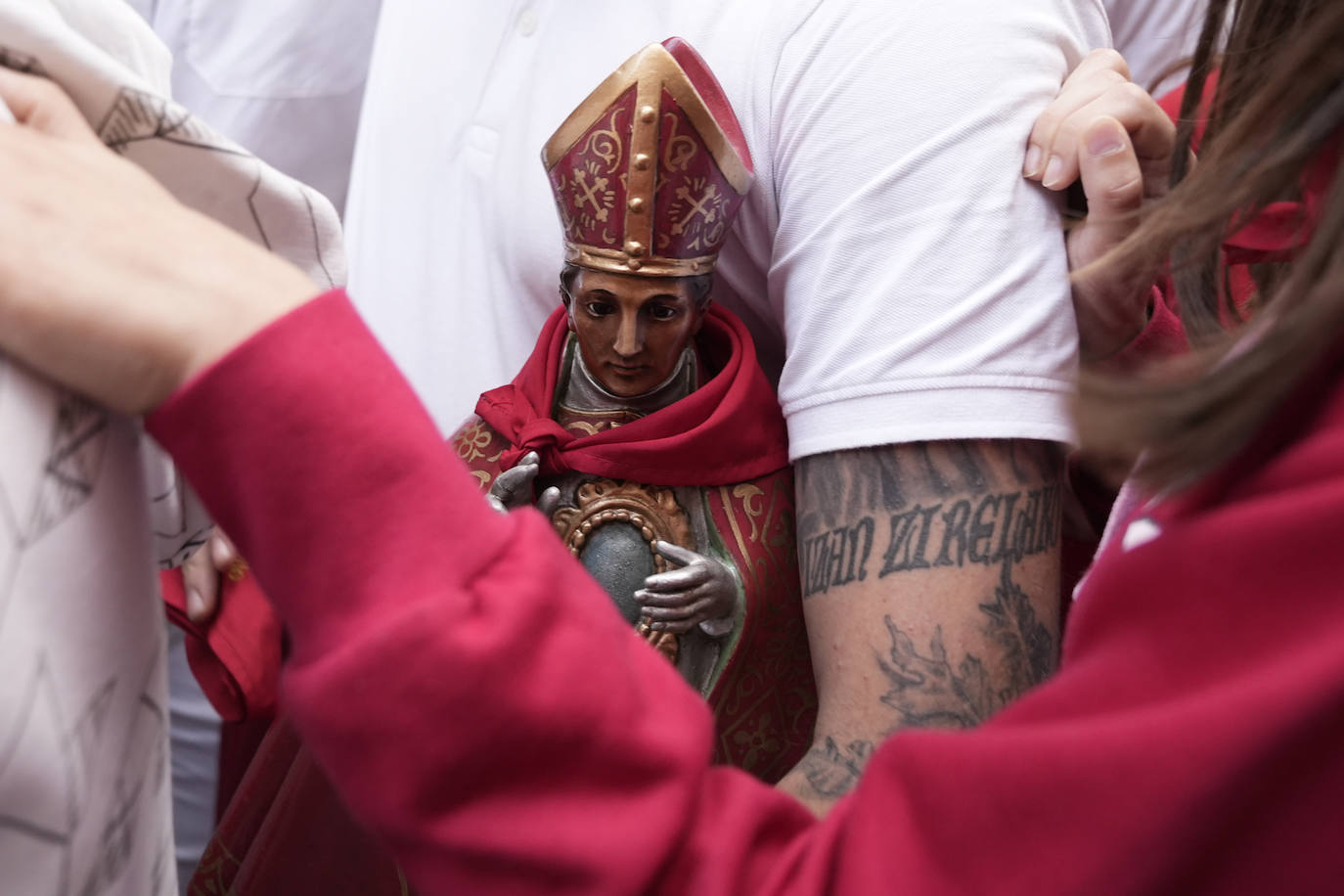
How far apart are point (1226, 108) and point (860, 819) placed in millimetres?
382

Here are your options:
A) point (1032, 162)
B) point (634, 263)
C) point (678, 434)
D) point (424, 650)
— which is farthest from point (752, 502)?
point (424, 650)

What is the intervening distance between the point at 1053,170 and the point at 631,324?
0.28 m

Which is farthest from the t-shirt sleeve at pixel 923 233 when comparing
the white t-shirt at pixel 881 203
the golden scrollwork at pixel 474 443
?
the golden scrollwork at pixel 474 443

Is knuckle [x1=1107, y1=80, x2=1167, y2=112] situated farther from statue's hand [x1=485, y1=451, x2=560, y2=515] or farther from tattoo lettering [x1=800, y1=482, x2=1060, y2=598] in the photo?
statue's hand [x1=485, y1=451, x2=560, y2=515]

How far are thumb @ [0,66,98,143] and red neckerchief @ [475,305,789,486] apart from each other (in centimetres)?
36

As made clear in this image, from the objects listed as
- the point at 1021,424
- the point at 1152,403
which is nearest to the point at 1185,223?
the point at 1152,403

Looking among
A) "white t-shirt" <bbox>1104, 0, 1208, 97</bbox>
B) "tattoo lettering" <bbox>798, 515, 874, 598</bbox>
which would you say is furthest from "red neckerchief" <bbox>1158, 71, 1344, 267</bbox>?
"white t-shirt" <bbox>1104, 0, 1208, 97</bbox>

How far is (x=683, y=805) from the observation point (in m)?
0.39

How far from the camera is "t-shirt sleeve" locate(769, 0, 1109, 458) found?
656mm

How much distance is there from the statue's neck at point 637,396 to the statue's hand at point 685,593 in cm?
11

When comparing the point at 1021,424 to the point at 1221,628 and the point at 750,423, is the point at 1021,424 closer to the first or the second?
the point at 750,423

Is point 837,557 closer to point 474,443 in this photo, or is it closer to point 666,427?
point 666,427

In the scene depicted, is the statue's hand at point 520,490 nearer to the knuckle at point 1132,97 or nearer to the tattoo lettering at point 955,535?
the tattoo lettering at point 955,535

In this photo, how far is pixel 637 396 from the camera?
2.49 feet
